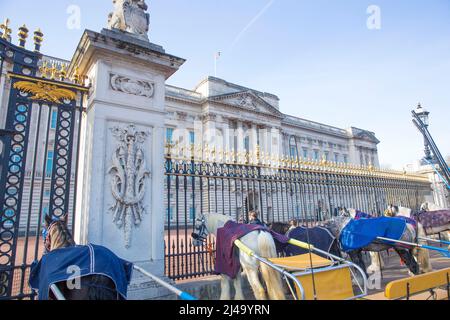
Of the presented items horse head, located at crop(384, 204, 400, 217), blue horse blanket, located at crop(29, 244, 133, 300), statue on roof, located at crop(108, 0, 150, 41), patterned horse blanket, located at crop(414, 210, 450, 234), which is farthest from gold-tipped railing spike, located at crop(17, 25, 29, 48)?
patterned horse blanket, located at crop(414, 210, 450, 234)

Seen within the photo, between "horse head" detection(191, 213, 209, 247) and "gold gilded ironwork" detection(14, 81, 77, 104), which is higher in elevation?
"gold gilded ironwork" detection(14, 81, 77, 104)

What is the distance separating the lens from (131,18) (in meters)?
5.38

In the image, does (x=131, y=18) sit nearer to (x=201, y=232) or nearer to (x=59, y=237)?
(x=59, y=237)

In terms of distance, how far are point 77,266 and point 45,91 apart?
10.5 ft

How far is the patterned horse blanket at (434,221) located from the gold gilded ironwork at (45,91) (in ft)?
34.3

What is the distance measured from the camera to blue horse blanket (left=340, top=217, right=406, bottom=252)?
6.06m

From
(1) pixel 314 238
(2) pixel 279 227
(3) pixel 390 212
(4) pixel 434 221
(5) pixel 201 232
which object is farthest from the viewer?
(4) pixel 434 221

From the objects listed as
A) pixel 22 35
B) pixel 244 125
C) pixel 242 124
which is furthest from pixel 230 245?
pixel 244 125

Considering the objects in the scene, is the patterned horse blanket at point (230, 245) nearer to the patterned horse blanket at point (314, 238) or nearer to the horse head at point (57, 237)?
the patterned horse blanket at point (314, 238)

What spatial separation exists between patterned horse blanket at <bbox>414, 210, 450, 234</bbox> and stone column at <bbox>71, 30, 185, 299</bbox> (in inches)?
344

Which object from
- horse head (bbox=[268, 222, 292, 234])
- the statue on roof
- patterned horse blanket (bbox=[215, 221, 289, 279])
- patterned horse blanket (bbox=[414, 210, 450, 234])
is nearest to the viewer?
patterned horse blanket (bbox=[215, 221, 289, 279])

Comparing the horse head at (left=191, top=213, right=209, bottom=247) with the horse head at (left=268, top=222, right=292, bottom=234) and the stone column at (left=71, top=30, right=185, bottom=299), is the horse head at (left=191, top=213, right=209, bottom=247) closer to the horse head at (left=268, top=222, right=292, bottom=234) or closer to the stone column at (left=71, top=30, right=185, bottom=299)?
the stone column at (left=71, top=30, right=185, bottom=299)

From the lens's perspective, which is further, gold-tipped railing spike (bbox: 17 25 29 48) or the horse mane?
gold-tipped railing spike (bbox: 17 25 29 48)
